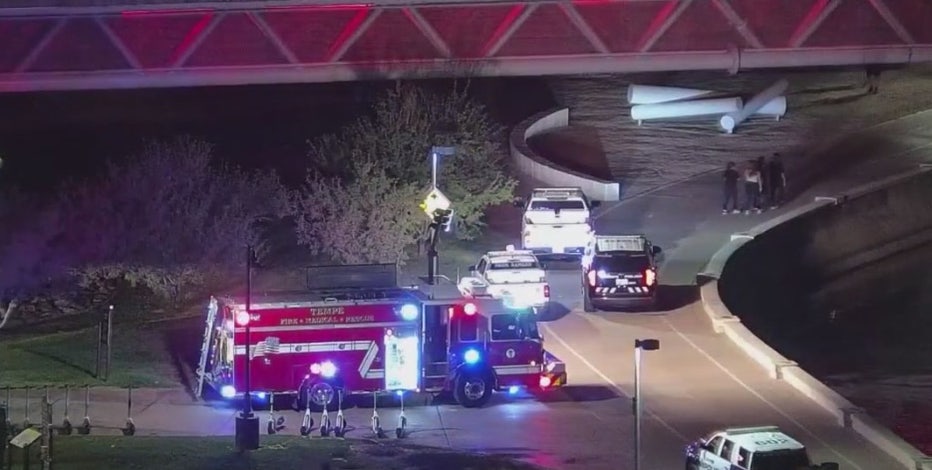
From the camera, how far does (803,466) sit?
72.5 feet

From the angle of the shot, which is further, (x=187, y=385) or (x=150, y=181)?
(x=150, y=181)

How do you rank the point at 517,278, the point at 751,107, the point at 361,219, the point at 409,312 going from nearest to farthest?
1. the point at 409,312
2. the point at 517,278
3. the point at 361,219
4. the point at 751,107

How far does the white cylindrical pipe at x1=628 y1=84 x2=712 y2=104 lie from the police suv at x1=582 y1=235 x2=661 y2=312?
25736 mm

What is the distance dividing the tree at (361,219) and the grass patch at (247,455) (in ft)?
53.1

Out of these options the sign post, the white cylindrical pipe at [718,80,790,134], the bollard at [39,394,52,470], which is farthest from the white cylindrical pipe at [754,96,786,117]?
the bollard at [39,394,52,470]

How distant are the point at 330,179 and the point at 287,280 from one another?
5.59m

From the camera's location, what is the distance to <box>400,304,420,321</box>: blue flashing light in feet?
97.2

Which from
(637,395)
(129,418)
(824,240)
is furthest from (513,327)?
(824,240)

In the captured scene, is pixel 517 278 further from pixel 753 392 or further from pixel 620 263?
pixel 753 392

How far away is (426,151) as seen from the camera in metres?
47.5

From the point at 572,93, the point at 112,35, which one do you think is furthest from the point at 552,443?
the point at 572,93

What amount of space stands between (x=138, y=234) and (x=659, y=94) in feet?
95.6

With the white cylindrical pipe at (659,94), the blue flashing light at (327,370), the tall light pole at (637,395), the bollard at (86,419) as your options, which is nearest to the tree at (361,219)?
the blue flashing light at (327,370)

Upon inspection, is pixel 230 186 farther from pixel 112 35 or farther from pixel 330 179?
pixel 112 35
